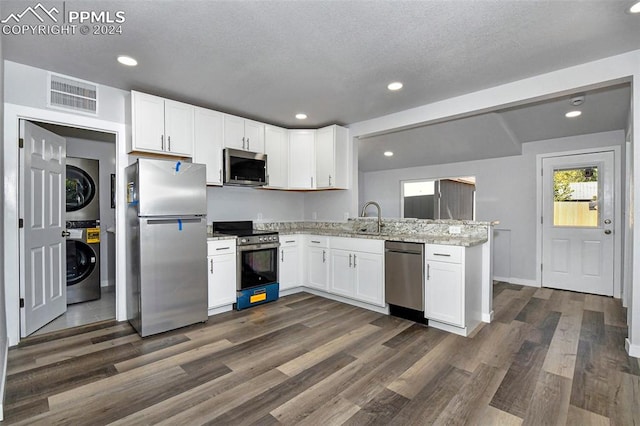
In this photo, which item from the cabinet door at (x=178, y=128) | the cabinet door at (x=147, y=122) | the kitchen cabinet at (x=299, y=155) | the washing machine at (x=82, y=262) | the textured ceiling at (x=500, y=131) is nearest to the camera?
the cabinet door at (x=147, y=122)

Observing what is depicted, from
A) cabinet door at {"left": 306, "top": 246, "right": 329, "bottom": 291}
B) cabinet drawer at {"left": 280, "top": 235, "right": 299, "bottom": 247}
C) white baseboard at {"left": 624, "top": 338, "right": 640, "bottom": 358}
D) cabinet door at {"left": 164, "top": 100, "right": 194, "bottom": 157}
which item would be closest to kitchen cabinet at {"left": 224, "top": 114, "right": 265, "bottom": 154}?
cabinet door at {"left": 164, "top": 100, "right": 194, "bottom": 157}

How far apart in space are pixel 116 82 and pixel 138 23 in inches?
49.6

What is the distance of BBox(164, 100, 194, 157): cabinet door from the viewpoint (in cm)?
337

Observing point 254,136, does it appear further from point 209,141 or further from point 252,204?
point 252,204

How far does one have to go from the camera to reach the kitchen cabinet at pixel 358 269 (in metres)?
3.57

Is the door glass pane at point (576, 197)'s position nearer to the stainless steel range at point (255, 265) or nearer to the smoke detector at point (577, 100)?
the smoke detector at point (577, 100)

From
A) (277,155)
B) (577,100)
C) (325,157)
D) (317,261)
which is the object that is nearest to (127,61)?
(277,155)

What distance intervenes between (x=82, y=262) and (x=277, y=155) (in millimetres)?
2906

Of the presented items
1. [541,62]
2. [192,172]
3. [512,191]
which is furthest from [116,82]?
[512,191]

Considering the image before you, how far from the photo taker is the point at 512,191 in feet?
16.8

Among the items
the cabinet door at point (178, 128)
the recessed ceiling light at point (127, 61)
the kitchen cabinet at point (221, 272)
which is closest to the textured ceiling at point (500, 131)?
the cabinet door at point (178, 128)

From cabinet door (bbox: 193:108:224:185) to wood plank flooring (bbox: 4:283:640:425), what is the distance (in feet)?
5.61

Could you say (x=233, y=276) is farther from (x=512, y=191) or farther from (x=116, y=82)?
(x=512, y=191)

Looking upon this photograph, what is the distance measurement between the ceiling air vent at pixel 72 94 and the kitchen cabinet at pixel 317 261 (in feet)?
9.28
